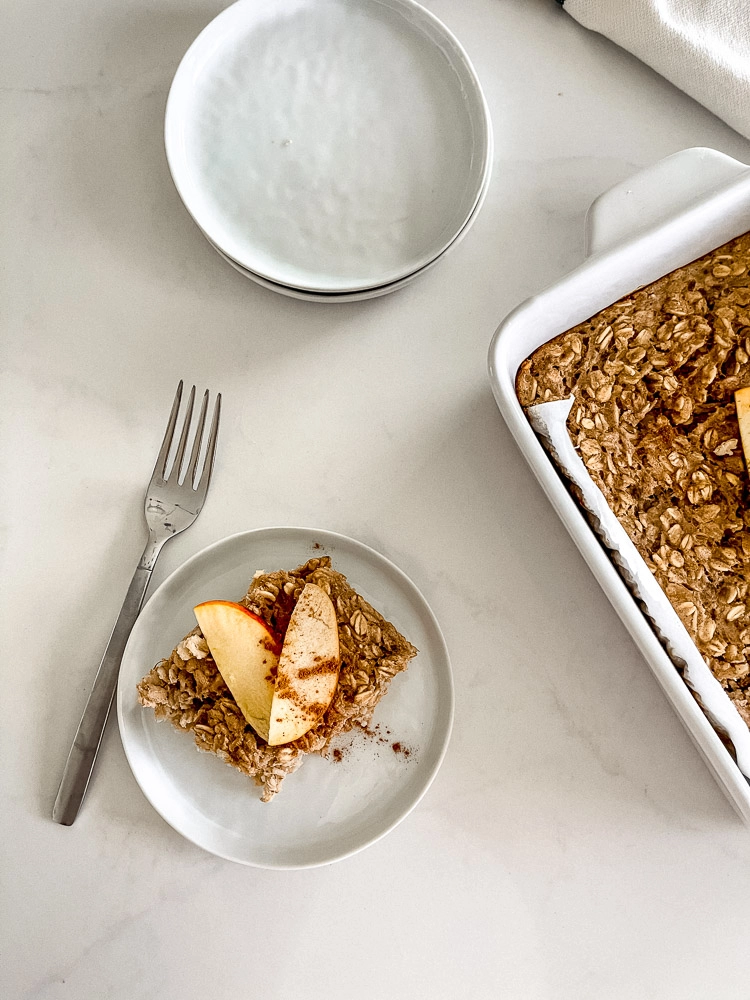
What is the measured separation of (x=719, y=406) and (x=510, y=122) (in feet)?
1.68

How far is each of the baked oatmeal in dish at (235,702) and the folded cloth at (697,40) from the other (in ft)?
2.75

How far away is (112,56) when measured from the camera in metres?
1.04

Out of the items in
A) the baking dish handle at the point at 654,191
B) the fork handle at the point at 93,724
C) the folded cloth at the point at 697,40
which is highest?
the folded cloth at the point at 697,40

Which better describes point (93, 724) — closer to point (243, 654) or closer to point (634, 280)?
point (243, 654)

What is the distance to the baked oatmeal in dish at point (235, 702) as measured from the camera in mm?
870

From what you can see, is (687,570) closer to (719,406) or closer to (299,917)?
(719,406)

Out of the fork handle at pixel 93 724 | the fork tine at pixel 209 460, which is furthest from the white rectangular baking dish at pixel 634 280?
the fork handle at pixel 93 724

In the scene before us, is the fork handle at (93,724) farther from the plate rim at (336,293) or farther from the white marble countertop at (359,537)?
the plate rim at (336,293)

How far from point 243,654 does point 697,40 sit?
39.6 inches

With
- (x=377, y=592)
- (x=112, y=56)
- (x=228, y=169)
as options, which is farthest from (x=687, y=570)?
(x=112, y=56)

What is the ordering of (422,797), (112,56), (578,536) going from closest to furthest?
(578,536) < (422,797) < (112,56)

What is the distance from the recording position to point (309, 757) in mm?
939

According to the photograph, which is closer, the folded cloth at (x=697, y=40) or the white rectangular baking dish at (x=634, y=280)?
the white rectangular baking dish at (x=634, y=280)

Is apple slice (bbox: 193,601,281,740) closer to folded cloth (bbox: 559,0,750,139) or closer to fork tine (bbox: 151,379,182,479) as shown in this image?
fork tine (bbox: 151,379,182,479)
